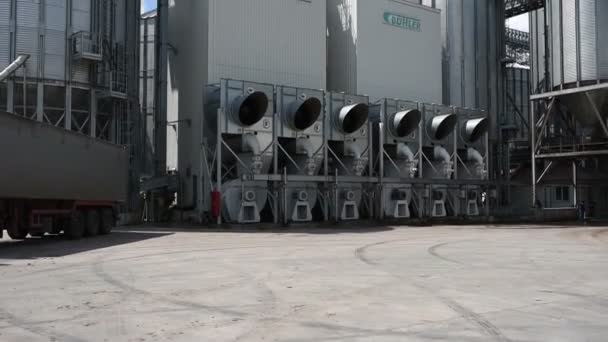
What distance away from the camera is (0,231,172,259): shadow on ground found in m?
16.2

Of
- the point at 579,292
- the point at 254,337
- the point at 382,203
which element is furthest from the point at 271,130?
the point at 254,337

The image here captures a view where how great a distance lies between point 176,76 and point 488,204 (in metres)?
20.0

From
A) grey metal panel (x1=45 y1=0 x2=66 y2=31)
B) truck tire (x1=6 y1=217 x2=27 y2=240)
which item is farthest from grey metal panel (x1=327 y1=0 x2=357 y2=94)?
truck tire (x1=6 y1=217 x2=27 y2=240)

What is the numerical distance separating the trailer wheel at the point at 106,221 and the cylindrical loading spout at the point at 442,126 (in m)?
19.3

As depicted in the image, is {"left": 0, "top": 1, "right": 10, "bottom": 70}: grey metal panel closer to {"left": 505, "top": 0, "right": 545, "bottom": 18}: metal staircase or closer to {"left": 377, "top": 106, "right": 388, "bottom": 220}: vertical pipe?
{"left": 377, "top": 106, "right": 388, "bottom": 220}: vertical pipe

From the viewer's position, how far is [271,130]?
29406 mm

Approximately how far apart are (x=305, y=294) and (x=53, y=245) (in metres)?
12.3

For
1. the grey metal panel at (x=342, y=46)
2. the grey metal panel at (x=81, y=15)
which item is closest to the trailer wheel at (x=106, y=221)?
the grey metal panel at (x=81, y=15)

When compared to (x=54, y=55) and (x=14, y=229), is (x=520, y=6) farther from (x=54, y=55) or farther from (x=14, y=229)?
(x=14, y=229)

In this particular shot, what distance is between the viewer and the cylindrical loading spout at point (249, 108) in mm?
28344

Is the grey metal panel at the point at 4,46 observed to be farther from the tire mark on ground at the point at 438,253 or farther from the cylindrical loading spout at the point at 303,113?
the tire mark on ground at the point at 438,253

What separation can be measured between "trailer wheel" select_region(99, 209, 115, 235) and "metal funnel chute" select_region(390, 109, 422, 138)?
16270 mm

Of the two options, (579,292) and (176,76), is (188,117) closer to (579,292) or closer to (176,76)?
(176,76)

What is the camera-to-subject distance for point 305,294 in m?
9.62
